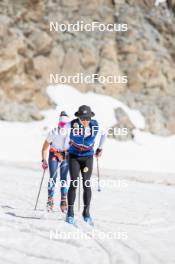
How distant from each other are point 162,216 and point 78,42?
2938 centimetres

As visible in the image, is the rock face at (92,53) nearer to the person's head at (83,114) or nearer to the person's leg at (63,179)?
the person's leg at (63,179)

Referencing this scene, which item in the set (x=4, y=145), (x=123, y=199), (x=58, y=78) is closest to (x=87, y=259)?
(x=123, y=199)

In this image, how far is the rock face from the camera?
3353cm

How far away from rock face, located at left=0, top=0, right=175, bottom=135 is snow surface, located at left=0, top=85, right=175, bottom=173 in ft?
3.01

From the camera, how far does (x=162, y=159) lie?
105ft

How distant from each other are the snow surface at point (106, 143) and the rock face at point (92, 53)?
0.92 m

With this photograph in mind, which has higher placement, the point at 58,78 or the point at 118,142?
the point at 58,78

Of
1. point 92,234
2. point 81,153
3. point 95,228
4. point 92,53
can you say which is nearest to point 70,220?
point 95,228

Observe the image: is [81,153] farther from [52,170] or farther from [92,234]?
[52,170]

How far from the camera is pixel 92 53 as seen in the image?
37.4 metres

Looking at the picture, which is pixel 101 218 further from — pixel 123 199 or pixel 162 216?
pixel 123 199

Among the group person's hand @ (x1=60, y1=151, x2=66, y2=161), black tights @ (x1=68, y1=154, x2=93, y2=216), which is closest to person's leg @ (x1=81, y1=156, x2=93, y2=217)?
black tights @ (x1=68, y1=154, x2=93, y2=216)

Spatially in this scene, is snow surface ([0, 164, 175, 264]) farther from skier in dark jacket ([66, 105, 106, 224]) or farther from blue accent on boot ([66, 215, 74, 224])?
skier in dark jacket ([66, 105, 106, 224])

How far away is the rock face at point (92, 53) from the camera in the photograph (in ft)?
110
